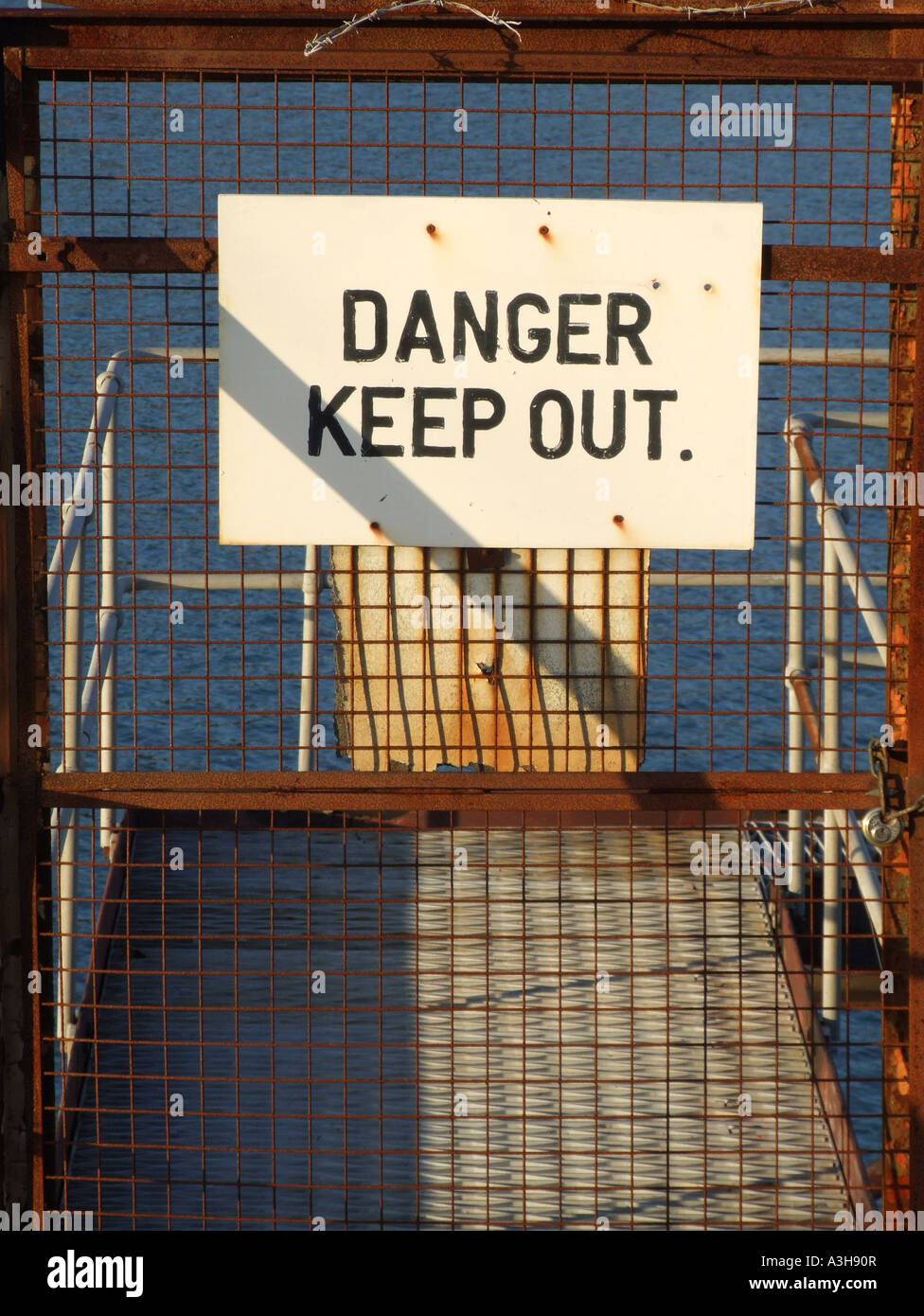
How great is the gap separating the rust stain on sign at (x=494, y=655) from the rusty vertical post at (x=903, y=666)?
462 mm

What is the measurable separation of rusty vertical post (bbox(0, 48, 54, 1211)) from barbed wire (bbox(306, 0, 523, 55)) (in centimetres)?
50

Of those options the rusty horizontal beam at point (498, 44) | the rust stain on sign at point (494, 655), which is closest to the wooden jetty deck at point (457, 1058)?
the rust stain on sign at point (494, 655)

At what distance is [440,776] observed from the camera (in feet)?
8.35

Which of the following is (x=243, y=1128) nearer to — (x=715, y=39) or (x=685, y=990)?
(x=685, y=990)

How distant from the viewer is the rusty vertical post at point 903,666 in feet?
8.46

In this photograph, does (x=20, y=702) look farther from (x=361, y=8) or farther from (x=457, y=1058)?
(x=457, y=1058)

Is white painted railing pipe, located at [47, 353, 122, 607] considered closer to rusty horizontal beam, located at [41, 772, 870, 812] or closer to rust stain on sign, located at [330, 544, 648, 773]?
rusty horizontal beam, located at [41, 772, 870, 812]

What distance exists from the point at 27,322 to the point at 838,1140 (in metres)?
2.60

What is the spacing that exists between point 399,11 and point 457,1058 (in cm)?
248

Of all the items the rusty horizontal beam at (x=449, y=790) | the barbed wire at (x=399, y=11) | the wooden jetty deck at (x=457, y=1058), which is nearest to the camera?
the barbed wire at (x=399, y=11)

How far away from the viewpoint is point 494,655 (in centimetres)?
269

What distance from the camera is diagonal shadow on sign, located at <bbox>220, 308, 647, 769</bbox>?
2479mm

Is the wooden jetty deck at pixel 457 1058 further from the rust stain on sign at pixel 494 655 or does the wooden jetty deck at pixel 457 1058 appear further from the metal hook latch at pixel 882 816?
the metal hook latch at pixel 882 816

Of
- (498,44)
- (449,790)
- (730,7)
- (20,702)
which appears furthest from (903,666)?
(20,702)
